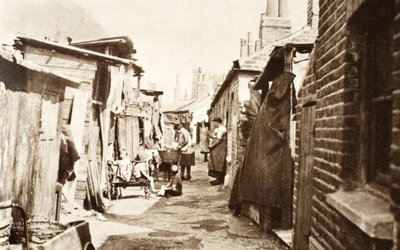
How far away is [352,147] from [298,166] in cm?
222

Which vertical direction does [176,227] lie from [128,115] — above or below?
below

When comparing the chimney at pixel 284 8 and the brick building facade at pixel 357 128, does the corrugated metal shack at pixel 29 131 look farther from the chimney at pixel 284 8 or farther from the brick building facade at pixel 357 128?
the chimney at pixel 284 8

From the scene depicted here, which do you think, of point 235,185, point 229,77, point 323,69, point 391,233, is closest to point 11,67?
point 323,69

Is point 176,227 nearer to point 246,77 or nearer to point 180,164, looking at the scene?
point 246,77

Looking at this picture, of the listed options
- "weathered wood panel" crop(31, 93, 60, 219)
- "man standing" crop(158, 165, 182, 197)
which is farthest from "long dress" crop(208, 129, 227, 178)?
"weathered wood panel" crop(31, 93, 60, 219)

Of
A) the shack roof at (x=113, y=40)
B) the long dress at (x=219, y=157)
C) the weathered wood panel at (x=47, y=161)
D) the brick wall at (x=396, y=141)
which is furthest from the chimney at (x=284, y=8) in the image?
the brick wall at (x=396, y=141)

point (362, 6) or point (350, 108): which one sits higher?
point (362, 6)

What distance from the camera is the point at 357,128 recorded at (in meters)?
3.02

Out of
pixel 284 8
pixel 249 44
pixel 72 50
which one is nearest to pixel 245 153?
pixel 72 50

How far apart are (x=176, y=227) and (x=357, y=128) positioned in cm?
594

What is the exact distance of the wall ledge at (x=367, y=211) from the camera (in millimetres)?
2037

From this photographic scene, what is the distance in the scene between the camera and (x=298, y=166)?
5188 millimetres

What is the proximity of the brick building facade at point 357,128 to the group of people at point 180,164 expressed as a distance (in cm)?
836

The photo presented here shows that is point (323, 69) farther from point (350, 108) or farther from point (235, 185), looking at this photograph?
→ point (235, 185)
